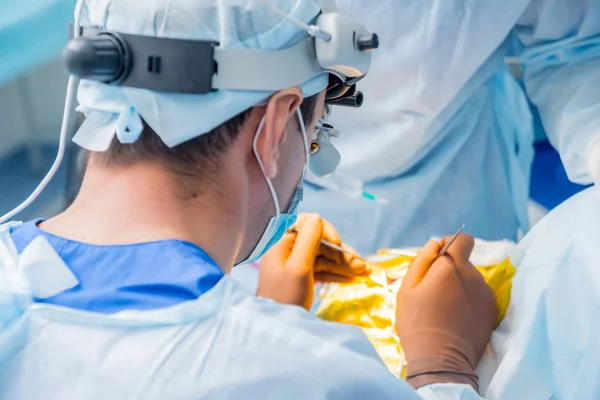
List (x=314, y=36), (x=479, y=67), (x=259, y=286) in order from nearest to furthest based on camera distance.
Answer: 1. (x=314, y=36)
2. (x=259, y=286)
3. (x=479, y=67)

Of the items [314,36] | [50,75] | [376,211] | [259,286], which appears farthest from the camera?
[50,75]

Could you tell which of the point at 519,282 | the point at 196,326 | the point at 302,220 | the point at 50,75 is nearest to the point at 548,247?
the point at 519,282

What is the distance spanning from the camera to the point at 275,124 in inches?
32.4

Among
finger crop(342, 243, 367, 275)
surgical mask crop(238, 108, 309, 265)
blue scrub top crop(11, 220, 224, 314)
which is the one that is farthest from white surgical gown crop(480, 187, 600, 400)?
blue scrub top crop(11, 220, 224, 314)

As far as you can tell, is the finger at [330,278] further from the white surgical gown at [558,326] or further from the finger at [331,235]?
the white surgical gown at [558,326]

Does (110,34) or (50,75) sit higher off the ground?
(110,34)

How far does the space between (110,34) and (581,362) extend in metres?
0.73

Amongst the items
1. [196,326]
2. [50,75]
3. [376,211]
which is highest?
[196,326]

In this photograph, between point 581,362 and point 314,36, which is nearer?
point 314,36

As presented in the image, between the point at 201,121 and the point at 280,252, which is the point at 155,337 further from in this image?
the point at 280,252

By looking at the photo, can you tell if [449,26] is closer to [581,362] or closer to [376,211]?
[376,211]

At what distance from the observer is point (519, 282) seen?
1103mm

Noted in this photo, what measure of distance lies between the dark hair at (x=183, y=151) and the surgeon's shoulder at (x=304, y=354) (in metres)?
0.15

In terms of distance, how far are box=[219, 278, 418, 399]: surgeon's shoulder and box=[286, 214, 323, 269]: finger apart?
46 cm
